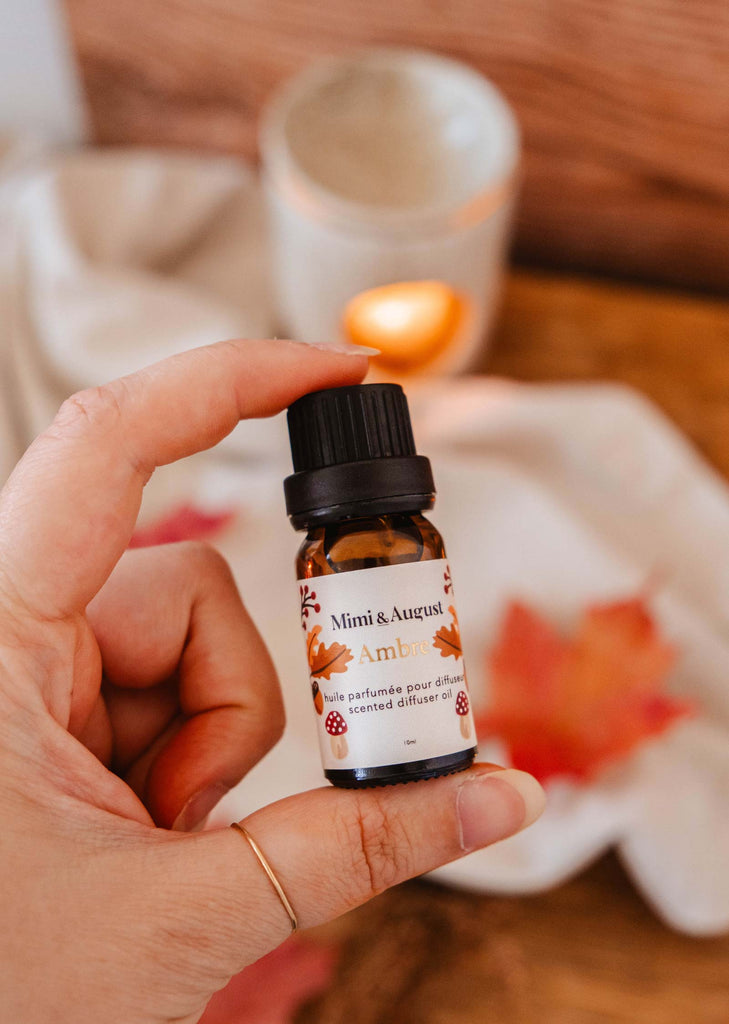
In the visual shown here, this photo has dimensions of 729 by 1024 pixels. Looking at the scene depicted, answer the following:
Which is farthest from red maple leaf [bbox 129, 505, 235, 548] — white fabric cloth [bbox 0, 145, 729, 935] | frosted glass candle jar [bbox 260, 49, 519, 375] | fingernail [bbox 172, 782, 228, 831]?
fingernail [bbox 172, 782, 228, 831]

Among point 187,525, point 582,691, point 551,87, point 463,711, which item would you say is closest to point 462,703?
point 463,711

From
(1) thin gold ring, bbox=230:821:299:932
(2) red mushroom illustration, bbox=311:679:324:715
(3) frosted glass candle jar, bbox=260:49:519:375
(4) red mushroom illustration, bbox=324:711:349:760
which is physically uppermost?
(3) frosted glass candle jar, bbox=260:49:519:375

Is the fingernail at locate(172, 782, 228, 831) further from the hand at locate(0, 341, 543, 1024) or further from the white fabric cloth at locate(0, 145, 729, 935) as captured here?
the white fabric cloth at locate(0, 145, 729, 935)

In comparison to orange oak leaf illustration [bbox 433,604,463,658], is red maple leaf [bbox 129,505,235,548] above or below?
above

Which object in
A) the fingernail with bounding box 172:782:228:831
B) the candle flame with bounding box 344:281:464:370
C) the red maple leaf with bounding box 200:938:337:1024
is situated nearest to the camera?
the fingernail with bounding box 172:782:228:831

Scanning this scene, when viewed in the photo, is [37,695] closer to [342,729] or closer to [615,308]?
[342,729]

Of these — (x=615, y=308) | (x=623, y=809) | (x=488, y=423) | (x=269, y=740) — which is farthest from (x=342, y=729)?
(x=615, y=308)

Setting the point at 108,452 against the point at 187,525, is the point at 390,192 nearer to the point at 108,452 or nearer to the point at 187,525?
the point at 187,525
